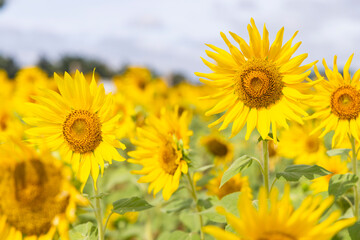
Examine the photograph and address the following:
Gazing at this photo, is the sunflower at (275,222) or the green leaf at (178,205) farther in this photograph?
the green leaf at (178,205)

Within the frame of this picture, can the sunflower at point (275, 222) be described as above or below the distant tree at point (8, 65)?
below

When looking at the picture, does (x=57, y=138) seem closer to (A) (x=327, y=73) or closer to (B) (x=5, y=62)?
(A) (x=327, y=73)

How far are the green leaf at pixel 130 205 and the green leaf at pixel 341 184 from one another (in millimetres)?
984

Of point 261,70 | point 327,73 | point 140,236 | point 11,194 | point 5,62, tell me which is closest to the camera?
point 11,194

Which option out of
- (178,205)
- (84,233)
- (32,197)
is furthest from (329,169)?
(32,197)

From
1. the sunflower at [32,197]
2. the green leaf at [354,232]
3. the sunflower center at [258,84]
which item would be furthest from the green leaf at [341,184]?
the sunflower at [32,197]

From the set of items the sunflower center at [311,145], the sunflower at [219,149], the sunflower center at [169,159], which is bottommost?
the sunflower center at [169,159]

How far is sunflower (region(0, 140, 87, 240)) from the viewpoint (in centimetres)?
158

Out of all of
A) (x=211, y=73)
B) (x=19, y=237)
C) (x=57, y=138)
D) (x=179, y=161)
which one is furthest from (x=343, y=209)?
(x=19, y=237)

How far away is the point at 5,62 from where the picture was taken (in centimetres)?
2556

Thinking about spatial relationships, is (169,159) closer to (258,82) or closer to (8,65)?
(258,82)

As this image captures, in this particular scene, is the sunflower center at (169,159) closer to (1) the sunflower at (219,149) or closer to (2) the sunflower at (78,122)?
(2) the sunflower at (78,122)

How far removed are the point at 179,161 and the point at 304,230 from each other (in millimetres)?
1420

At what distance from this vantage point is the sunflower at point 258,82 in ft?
6.98
